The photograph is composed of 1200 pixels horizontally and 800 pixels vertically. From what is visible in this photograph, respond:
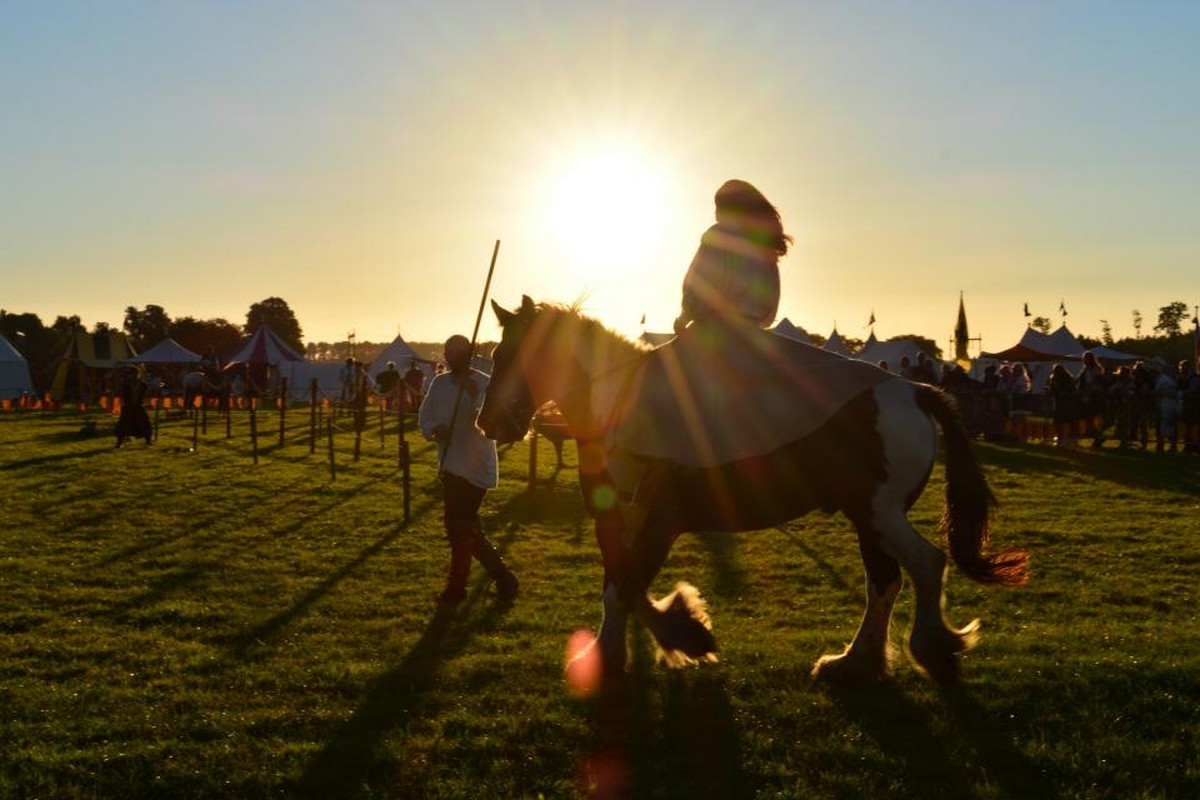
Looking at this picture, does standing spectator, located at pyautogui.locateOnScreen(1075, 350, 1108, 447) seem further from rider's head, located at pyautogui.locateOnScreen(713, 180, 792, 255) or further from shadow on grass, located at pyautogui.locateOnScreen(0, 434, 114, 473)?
shadow on grass, located at pyautogui.locateOnScreen(0, 434, 114, 473)

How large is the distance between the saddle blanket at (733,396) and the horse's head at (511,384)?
2.46 feet

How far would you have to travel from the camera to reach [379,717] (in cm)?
586

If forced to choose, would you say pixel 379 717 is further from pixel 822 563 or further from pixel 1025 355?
pixel 1025 355

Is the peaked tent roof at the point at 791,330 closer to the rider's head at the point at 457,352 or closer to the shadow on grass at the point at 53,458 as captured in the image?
the shadow on grass at the point at 53,458

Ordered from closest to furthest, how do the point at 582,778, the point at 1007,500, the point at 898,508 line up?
the point at 582,778 → the point at 898,508 → the point at 1007,500

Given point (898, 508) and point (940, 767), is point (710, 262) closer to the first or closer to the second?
point (898, 508)

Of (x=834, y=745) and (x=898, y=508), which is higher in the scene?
(x=898, y=508)

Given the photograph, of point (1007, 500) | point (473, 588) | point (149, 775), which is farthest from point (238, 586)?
point (1007, 500)

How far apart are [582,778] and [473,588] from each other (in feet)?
16.2

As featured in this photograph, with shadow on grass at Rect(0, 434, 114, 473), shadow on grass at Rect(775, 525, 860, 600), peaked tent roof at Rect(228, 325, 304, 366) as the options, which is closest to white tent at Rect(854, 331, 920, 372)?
peaked tent roof at Rect(228, 325, 304, 366)

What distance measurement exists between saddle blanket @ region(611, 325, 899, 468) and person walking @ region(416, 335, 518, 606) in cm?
296

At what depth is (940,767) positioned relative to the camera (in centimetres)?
502

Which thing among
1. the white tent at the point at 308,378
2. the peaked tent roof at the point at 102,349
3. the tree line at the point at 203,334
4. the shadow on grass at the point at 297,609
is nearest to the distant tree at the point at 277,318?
the tree line at the point at 203,334

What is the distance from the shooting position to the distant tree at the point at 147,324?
103562 millimetres
